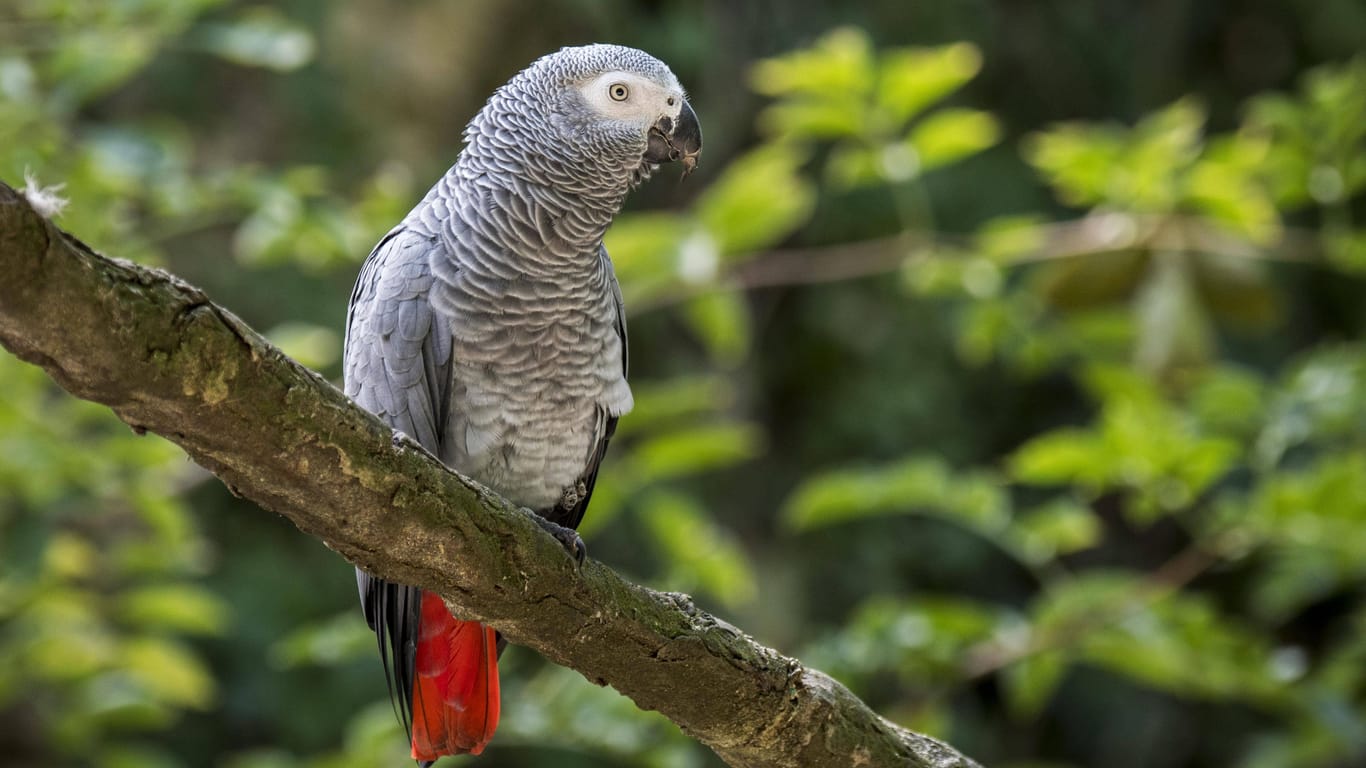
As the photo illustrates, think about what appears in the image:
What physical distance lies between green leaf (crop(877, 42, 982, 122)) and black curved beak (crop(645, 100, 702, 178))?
22.3 inches

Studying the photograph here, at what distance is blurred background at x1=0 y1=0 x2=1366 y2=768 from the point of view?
1.58 metres

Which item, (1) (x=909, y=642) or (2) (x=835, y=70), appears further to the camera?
(1) (x=909, y=642)

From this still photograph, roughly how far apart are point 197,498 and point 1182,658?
76.4 inches

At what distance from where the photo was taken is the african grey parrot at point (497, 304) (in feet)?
3.36

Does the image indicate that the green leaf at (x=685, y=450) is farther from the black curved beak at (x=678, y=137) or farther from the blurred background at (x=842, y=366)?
the black curved beak at (x=678, y=137)

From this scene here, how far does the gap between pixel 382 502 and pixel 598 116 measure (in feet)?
1.48

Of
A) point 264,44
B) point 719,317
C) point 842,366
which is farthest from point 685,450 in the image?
point 842,366

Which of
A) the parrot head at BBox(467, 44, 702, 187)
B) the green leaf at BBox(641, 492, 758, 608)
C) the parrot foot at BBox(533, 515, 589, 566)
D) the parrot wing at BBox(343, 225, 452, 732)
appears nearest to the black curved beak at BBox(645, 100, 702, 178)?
the parrot head at BBox(467, 44, 702, 187)

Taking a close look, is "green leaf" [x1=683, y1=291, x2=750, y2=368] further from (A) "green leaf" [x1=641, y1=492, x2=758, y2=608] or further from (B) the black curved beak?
(B) the black curved beak

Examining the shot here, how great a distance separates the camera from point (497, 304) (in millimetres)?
1035

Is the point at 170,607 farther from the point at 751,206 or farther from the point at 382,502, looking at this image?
the point at 382,502

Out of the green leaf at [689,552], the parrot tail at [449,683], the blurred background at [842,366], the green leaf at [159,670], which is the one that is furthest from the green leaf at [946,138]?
the green leaf at [159,670]

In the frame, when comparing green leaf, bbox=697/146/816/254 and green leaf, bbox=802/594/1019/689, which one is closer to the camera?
green leaf, bbox=697/146/816/254

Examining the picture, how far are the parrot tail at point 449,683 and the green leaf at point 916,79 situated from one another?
91cm
